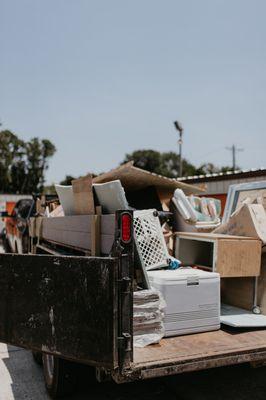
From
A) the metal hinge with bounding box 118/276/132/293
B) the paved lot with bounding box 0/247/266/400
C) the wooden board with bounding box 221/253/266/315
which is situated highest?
the metal hinge with bounding box 118/276/132/293

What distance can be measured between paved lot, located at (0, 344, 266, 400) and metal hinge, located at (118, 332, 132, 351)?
1.57 metres

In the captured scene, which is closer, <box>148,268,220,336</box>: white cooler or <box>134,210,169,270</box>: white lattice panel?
<box>148,268,220,336</box>: white cooler

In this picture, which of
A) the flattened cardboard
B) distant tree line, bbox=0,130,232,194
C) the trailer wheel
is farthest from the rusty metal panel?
distant tree line, bbox=0,130,232,194

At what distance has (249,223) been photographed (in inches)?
149

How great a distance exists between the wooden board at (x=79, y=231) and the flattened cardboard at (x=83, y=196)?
8cm

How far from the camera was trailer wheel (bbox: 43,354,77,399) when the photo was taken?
337 cm

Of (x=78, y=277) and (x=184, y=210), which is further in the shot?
(x=184, y=210)

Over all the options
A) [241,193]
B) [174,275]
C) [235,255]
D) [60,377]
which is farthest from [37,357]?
[241,193]

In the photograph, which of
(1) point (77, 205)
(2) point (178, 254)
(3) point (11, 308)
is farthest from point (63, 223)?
(3) point (11, 308)

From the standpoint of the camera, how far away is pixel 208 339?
295 centimetres

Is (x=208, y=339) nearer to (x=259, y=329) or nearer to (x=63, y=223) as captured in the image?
(x=259, y=329)

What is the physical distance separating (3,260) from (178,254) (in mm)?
1950

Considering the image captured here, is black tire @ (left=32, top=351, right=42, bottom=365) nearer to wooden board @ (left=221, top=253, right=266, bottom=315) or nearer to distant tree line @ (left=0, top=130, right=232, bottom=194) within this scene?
wooden board @ (left=221, top=253, right=266, bottom=315)

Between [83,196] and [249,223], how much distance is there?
5.01 ft
